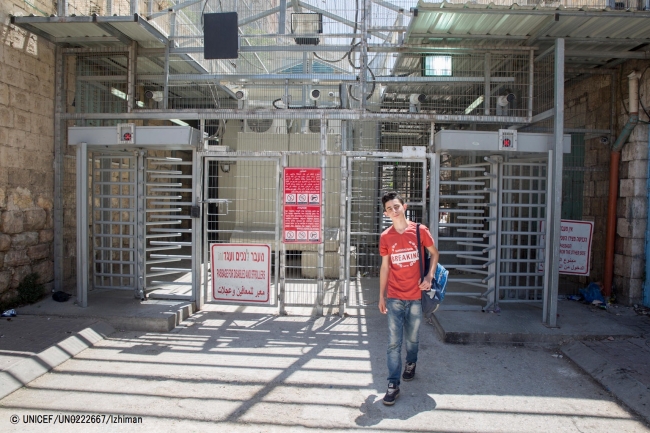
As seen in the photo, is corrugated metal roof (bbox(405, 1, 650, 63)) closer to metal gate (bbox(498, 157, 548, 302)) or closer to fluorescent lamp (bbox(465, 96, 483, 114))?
fluorescent lamp (bbox(465, 96, 483, 114))

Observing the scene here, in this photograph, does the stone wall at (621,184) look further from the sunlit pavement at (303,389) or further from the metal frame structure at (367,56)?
the sunlit pavement at (303,389)

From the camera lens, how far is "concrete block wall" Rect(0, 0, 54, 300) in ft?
21.5

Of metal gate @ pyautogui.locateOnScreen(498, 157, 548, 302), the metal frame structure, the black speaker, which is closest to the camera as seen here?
the metal frame structure

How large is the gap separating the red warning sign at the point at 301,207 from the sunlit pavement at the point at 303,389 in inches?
58.9

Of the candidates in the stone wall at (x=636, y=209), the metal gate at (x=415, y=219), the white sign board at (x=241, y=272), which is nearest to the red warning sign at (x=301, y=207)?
the metal gate at (x=415, y=219)

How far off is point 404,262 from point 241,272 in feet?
11.3

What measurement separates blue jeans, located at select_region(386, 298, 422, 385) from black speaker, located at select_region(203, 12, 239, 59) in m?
4.61

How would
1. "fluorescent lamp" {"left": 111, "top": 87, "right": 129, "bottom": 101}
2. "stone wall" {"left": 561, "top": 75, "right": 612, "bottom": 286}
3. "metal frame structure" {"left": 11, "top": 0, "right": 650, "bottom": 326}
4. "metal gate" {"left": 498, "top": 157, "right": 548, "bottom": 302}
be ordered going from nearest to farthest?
1. "metal frame structure" {"left": 11, "top": 0, "right": 650, "bottom": 326}
2. "metal gate" {"left": 498, "top": 157, "right": 548, "bottom": 302}
3. "stone wall" {"left": 561, "top": 75, "right": 612, "bottom": 286}
4. "fluorescent lamp" {"left": 111, "top": 87, "right": 129, "bottom": 101}

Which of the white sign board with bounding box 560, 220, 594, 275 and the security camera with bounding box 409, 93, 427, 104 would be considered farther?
the white sign board with bounding box 560, 220, 594, 275

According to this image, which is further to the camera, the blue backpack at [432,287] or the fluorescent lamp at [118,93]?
the fluorescent lamp at [118,93]

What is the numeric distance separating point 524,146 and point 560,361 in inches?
115

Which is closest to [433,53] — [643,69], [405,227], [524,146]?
[524,146]

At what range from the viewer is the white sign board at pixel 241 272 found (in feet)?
23.1

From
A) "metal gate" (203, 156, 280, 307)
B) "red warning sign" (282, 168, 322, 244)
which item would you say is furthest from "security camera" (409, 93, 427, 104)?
"metal gate" (203, 156, 280, 307)
